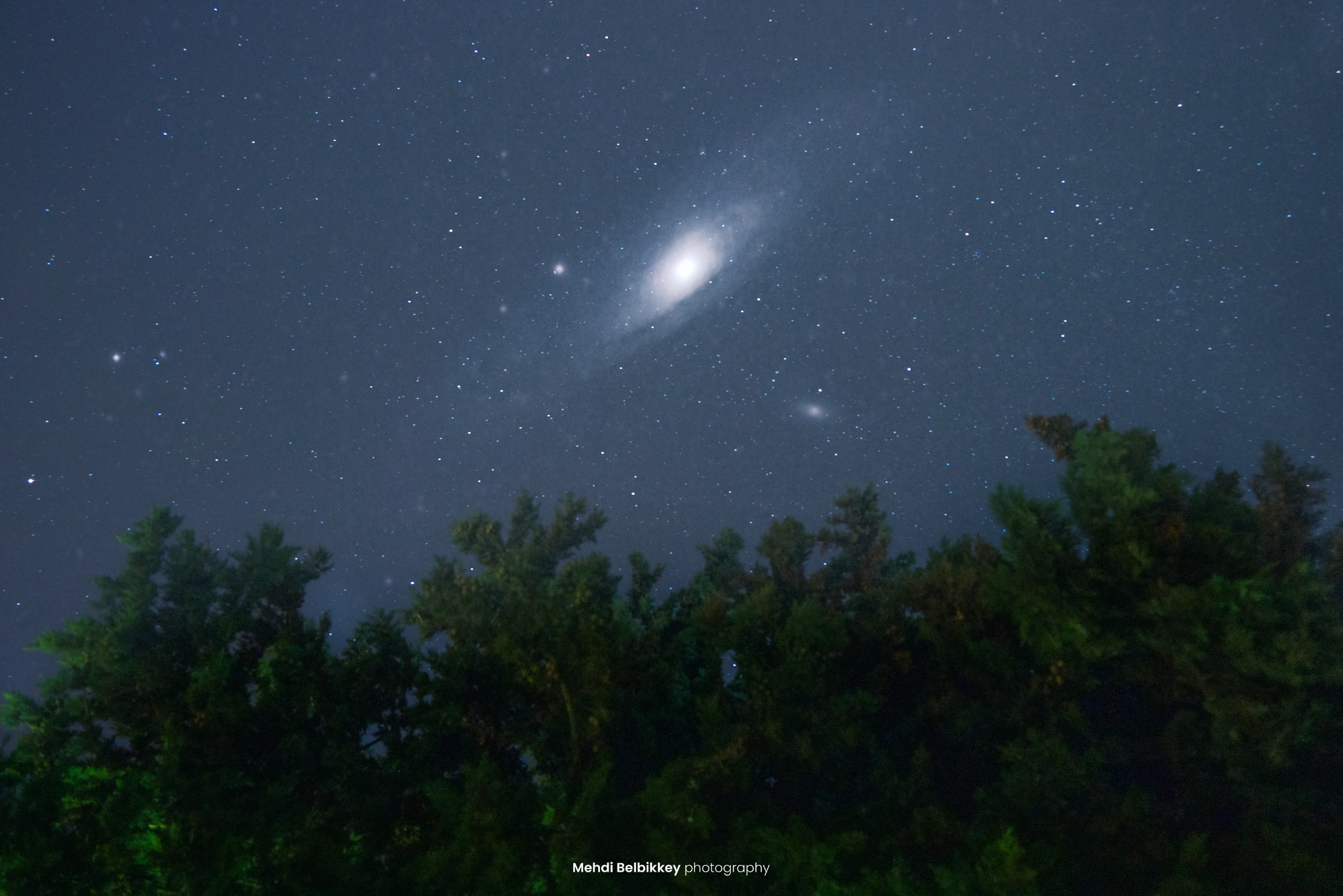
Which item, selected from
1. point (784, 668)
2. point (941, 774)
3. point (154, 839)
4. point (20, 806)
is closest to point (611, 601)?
point (784, 668)

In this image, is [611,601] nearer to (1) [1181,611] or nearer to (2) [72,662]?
(1) [1181,611]

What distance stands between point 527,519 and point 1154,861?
1211 centimetres

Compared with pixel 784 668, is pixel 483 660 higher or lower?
higher

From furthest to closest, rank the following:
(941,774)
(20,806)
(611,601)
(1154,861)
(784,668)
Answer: (611,601)
(941,774)
(784,668)
(1154,861)
(20,806)

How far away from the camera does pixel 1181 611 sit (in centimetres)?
648

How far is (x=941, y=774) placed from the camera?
8516 mm

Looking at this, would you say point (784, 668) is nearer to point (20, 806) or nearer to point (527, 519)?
point (20, 806)

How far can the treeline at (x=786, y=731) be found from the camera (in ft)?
20.3

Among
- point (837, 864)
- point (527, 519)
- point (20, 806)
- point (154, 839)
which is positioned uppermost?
point (527, 519)

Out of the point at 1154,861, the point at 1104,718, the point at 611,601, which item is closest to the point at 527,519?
the point at 611,601

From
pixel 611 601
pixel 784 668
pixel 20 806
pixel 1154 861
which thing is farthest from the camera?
pixel 611 601

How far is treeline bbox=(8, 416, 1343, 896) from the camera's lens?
20.3ft

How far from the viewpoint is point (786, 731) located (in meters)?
7.74

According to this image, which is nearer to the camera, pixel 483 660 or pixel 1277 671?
pixel 1277 671
